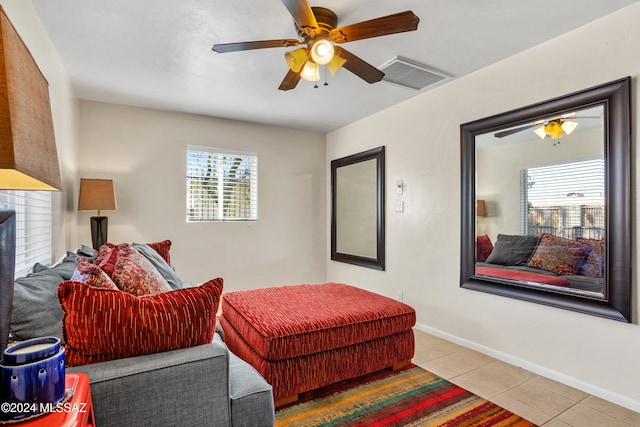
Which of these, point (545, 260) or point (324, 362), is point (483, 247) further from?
point (324, 362)

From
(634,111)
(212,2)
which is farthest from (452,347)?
(212,2)

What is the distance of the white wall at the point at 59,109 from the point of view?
6.57 feet

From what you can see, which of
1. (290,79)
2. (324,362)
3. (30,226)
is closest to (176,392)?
(324,362)

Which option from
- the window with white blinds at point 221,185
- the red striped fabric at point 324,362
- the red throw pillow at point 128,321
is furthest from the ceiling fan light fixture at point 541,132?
the window with white blinds at point 221,185

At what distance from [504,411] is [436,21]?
101 inches

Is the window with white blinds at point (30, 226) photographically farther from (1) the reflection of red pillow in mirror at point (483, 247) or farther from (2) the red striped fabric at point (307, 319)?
(1) the reflection of red pillow in mirror at point (483, 247)

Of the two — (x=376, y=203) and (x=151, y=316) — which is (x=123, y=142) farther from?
(x=151, y=316)

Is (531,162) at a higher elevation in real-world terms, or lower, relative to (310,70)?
lower

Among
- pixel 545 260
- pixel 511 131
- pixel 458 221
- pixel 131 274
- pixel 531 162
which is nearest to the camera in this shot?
pixel 131 274

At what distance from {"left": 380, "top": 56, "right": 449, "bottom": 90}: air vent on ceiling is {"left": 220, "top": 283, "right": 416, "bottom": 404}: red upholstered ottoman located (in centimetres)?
202

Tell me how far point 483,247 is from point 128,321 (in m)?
2.79

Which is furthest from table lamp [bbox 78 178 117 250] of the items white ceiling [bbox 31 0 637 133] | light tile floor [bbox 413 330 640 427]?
light tile floor [bbox 413 330 640 427]

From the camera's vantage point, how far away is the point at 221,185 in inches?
177

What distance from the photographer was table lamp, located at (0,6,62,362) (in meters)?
0.64
